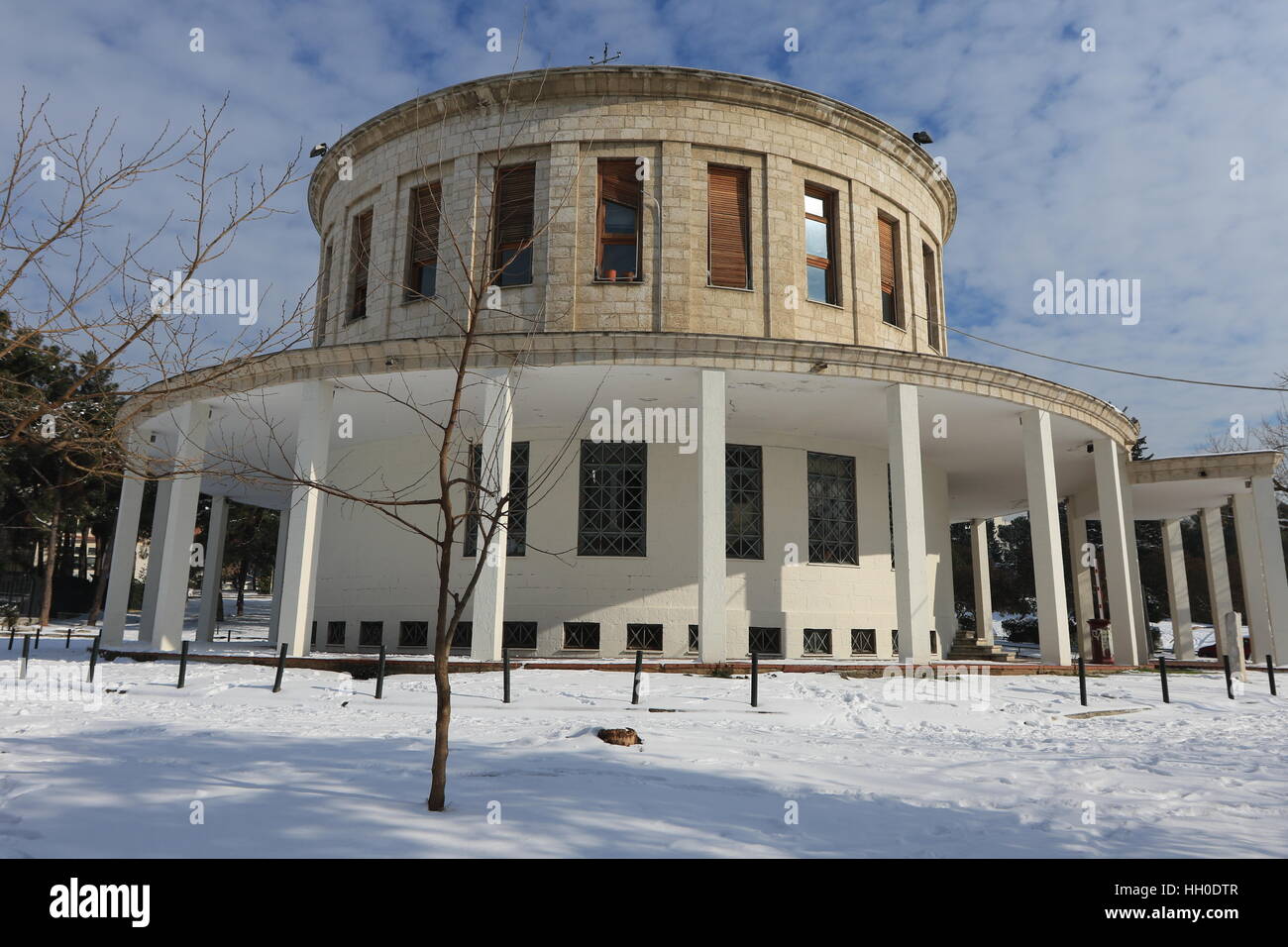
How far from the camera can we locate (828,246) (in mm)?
18781

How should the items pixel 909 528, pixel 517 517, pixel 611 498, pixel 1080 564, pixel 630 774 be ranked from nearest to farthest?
pixel 630 774, pixel 909 528, pixel 517 517, pixel 611 498, pixel 1080 564

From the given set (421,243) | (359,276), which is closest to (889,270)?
(421,243)

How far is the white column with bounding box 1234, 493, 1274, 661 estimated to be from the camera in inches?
875

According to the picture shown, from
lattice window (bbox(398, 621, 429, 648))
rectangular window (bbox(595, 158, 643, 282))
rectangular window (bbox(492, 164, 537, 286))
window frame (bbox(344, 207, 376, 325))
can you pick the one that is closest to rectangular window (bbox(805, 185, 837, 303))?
rectangular window (bbox(595, 158, 643, 282))

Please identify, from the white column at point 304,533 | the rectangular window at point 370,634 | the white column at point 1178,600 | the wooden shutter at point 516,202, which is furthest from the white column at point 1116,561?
the white column at point 304,533

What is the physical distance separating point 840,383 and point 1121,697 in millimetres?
6795

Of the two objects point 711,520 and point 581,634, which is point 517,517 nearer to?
point 581,634

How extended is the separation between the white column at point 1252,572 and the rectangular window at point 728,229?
15.4 m

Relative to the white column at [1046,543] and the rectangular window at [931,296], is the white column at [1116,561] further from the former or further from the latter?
the rectangular window at [931,296]

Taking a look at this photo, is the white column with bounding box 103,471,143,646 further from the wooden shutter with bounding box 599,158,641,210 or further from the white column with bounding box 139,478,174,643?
the wooden shutter with bounding box 599,158,641,210

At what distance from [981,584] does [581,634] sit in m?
16.8

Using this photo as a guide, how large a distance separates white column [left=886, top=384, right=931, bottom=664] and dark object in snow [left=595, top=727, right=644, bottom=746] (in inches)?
284
